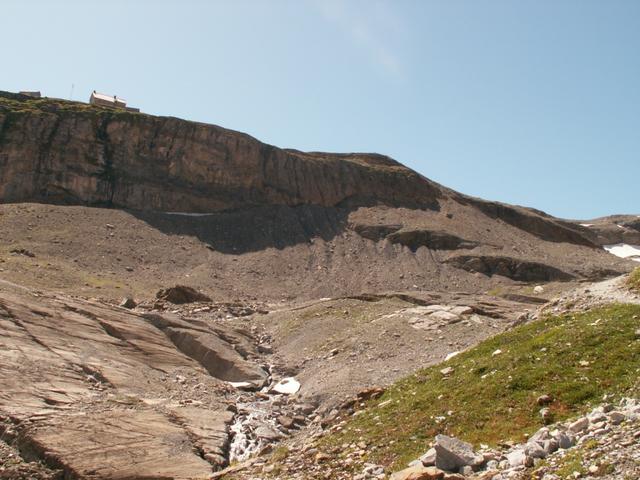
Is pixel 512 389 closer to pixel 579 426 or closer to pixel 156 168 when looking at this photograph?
pixel 579 426

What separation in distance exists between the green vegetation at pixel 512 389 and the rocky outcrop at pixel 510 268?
61358mm

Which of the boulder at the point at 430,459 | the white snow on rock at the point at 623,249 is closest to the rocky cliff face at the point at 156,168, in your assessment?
the white snow on rock at the point at 623,249

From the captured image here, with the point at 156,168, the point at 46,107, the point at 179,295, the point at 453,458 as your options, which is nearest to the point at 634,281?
the point at 453,458

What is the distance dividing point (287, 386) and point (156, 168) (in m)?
64.1

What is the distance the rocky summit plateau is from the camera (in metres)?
15.8

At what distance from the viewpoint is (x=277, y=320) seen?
153 ft

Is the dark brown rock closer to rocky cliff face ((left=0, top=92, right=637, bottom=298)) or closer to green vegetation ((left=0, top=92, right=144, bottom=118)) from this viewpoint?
rocky cliff face ((left=0, top=92, right=637, bottom=298))

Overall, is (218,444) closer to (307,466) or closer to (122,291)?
(307,466)

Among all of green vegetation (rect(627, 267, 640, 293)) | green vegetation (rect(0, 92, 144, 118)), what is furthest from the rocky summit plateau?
green vegetation (rect(0, 92, 144, 118))

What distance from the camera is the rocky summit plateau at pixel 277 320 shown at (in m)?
15.8

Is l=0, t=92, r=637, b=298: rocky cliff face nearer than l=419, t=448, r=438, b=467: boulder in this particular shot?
No

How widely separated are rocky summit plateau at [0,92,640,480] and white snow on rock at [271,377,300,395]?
0.51 ft

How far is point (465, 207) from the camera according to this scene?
104 m

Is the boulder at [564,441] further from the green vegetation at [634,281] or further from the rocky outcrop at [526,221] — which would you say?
the rocky outcrop at [526,221]
